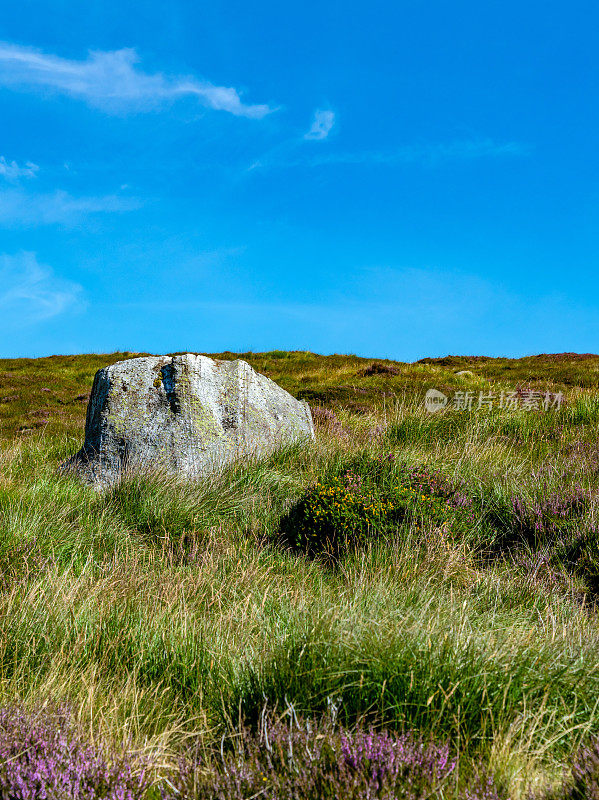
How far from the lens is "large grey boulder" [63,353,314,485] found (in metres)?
8.33

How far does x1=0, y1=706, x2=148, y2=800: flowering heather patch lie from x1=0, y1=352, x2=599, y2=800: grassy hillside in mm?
13

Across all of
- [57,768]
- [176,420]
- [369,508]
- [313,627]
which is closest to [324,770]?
[313,627]

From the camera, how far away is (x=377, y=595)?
13.2 ft

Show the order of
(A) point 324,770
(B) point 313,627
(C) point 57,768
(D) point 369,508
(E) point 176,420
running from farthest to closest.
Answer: (E) point 176,420, (D) point 369,508, (B) point 313,627, (C) point 57,768, (A) point 324,770

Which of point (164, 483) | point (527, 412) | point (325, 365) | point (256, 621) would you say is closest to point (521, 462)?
point (527, 412)

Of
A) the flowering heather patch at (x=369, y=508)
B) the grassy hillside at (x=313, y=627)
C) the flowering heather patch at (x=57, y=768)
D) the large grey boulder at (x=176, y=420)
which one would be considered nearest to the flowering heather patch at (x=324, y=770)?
the grassy hillside at (x=313, y=627)

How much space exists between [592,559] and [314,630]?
3852 mm

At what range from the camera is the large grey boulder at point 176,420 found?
8.33 metres

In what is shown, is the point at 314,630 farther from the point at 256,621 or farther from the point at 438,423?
the point at 438,423

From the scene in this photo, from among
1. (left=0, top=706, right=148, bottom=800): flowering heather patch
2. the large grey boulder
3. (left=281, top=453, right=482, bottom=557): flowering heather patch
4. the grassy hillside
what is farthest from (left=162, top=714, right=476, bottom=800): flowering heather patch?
the large grey boulder

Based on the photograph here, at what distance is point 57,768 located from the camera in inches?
96.6

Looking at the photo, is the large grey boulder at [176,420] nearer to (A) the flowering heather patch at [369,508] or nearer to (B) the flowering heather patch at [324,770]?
(A) the flowering heather patch at [369,508]

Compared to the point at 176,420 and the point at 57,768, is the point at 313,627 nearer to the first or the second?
the point at 57,768

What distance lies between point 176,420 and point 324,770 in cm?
653
